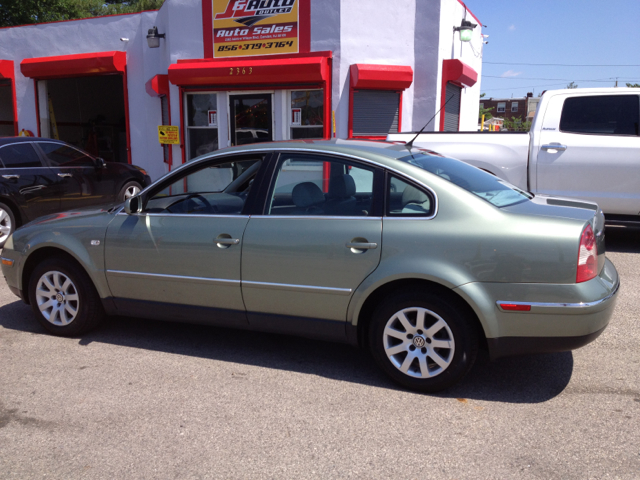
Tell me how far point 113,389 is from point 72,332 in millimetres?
1168

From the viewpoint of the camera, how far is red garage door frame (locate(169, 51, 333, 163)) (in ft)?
37.2

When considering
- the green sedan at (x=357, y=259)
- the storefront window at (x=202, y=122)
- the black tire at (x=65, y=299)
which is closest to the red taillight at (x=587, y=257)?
the green sedan at (x=357, y=259)

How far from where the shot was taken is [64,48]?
14.8 m

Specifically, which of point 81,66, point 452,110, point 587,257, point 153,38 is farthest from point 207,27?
point 587,257

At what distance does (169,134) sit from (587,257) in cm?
1101

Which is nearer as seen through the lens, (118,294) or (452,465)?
(452,465)

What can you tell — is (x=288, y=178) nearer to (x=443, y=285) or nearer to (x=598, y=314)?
(x=443, y=285)

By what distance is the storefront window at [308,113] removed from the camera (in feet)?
39.2

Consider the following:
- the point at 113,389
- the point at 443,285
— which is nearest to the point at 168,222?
the point at 113,389

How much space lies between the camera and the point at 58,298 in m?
4.61

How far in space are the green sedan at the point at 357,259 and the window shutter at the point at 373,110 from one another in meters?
7.66

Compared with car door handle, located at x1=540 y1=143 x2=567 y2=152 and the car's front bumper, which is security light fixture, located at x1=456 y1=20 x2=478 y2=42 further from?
the car's front bumper

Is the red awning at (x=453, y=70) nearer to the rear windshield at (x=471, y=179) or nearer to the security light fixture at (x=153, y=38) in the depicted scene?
the security light fixture at (x=153, y=38)

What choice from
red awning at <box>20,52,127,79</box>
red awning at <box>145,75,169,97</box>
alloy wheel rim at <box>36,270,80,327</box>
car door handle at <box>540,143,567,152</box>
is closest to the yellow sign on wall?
red awning at <box>145,75,169,97</box>
